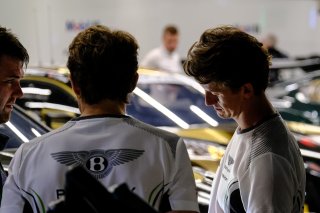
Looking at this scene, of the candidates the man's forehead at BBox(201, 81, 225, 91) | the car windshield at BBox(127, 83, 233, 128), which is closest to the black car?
Result: the car windshield at BBox(127, 83, 233, 128)

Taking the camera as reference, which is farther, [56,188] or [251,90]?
[251,90]

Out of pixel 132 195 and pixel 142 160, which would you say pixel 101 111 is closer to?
pixel 142 160

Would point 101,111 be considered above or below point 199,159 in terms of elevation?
above

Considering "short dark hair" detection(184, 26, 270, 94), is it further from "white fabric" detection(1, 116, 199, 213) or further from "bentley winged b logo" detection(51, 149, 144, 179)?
"bentley winged b logo" detection(51, 149, 144, 179)

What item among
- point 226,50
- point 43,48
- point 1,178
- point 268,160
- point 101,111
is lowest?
point 43,48

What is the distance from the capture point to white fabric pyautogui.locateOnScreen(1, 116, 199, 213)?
59.0 inches

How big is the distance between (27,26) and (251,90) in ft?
18.2

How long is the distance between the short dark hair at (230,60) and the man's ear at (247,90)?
10 millimetres

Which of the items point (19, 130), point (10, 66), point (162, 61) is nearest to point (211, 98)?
point (10, 66)

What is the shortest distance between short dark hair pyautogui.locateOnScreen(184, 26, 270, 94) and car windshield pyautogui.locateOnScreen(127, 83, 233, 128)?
297 cm

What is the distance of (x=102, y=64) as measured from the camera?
152 centimetres

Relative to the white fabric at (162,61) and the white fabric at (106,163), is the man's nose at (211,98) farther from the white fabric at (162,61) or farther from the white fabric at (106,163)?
the white fabric at (162,61)

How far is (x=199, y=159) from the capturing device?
12.7ft

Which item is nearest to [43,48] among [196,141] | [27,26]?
[27,26]
